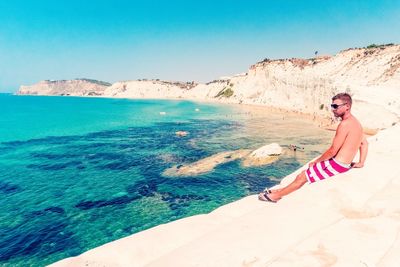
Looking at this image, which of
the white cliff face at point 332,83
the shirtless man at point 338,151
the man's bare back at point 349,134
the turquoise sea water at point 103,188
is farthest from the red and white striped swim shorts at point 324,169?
the white cliff face at point 332,83

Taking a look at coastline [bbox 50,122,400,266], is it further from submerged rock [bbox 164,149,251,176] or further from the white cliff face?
the white cliff face

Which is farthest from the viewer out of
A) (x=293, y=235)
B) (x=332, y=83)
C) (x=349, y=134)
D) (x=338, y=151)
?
(x=332, y=83)

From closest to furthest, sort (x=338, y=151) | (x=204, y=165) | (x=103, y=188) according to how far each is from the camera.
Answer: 1. (x=338, y=151)
2. (x=103, y=188)
3. (x=204, y=165)

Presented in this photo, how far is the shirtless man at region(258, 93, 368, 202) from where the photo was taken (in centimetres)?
862

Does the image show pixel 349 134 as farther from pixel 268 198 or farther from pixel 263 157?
pixel 263 157

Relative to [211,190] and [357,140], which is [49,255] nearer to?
[211,190]

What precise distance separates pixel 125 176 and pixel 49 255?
40.5ft

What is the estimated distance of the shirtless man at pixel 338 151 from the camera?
8.62 metres

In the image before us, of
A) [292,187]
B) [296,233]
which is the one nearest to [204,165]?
[292,187]

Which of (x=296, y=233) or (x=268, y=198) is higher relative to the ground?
(x=296, y=233)

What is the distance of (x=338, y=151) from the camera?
883cm

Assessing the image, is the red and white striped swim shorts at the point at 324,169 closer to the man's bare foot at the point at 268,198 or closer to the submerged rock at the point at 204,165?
the man's bare foot at the point at 268,198

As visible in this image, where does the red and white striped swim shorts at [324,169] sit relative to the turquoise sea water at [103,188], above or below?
above

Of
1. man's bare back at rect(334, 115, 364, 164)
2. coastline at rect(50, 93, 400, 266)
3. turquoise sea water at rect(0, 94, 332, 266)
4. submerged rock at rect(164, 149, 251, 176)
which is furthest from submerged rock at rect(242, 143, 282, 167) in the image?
man's bare back at rect(334, 115, 364, 164)
